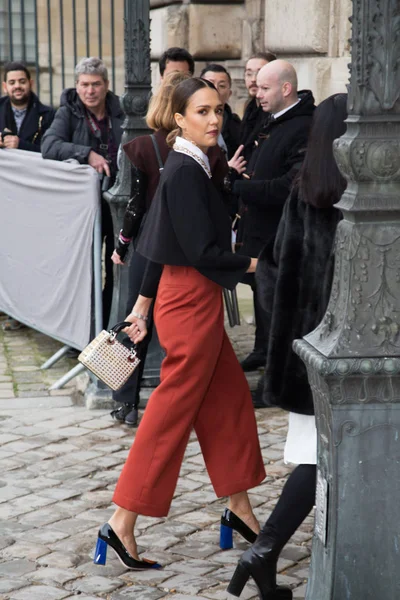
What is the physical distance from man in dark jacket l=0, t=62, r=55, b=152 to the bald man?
2782mm

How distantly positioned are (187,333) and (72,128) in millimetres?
3702

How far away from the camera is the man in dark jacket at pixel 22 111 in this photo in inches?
355

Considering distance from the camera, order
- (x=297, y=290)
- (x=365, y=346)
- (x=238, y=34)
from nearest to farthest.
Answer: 1. (x=365, y=346)
2. (x=297, y=290)
3. (x=238, y=34)

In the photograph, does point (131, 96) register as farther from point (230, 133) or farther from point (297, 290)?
point (297, 290)

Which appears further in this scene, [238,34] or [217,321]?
[238,34]

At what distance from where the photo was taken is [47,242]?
7.87 meters

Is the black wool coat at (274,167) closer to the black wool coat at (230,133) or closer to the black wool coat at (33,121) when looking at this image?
the black wool coat at (230,133)

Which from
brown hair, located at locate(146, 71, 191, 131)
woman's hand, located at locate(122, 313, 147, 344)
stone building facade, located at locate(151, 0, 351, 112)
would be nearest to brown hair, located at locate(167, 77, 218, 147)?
brown hair, located at locate(146, 71, 191, 131)

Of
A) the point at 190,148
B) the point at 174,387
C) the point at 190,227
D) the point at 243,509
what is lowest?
the point at 243,509

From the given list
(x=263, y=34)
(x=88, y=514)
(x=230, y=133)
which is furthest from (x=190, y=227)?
(x=263, y=34)

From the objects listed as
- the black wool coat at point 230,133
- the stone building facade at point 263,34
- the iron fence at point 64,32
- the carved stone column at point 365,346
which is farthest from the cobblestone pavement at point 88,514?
the iron fence at point 64,32

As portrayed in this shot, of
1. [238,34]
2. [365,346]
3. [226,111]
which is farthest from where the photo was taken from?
[238,34]

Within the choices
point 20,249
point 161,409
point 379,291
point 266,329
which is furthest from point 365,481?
point 20,249

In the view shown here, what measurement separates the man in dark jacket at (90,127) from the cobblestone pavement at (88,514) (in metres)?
1.10
